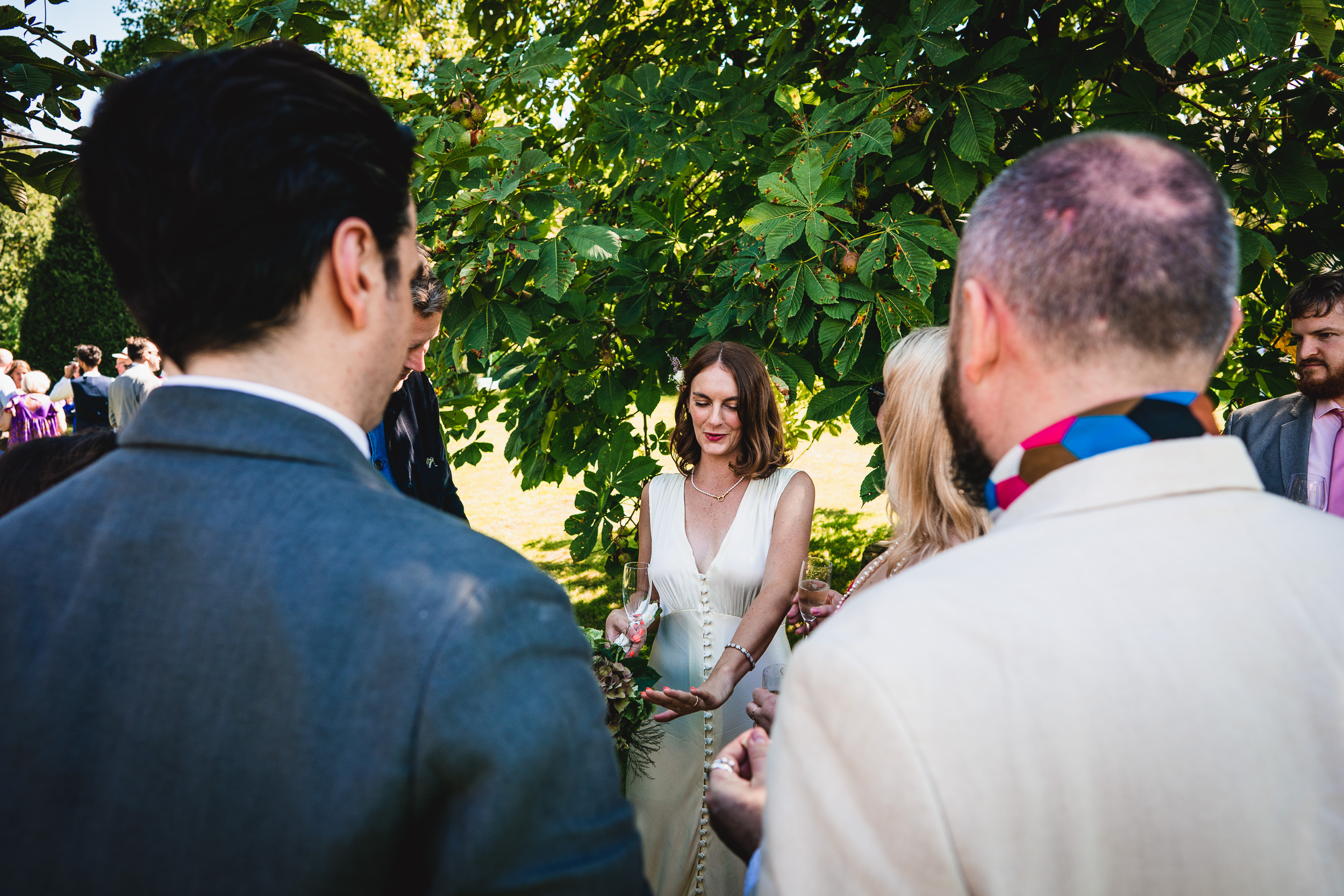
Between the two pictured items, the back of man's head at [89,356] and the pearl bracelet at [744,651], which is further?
the back of man's head at [89,356]

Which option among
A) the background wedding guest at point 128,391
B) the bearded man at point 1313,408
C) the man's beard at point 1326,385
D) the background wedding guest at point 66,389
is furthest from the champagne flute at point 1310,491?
the background wedding guest at point 66,389

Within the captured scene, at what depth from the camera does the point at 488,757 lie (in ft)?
2.33

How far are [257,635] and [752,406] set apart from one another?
8.04 ft

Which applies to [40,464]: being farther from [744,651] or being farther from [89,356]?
[89,356]

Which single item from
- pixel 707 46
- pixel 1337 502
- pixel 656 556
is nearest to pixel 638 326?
pixel 656 556

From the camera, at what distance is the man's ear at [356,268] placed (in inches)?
34.7

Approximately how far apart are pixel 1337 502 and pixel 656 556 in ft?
8.86

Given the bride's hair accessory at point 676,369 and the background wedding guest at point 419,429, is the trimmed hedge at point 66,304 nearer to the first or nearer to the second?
the background wedding guest at point 419,429

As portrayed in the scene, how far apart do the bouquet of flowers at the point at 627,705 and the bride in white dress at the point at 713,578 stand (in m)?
0.09

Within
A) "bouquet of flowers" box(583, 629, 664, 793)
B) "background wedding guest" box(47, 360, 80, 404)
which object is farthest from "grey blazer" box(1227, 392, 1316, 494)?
"background wedding guest" box(47, 360, 80, 404)

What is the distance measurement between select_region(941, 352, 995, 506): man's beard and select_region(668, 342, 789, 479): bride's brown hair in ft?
6.50

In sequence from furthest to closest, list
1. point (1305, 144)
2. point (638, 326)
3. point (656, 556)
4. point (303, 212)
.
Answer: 1. point (638, 326)
2. point (656, 556)
3. point (1305, 144)
4. point (303, 212)

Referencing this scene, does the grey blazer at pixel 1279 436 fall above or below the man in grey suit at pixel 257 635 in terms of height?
below

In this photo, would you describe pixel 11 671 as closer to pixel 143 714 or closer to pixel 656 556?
pixel 143 714
